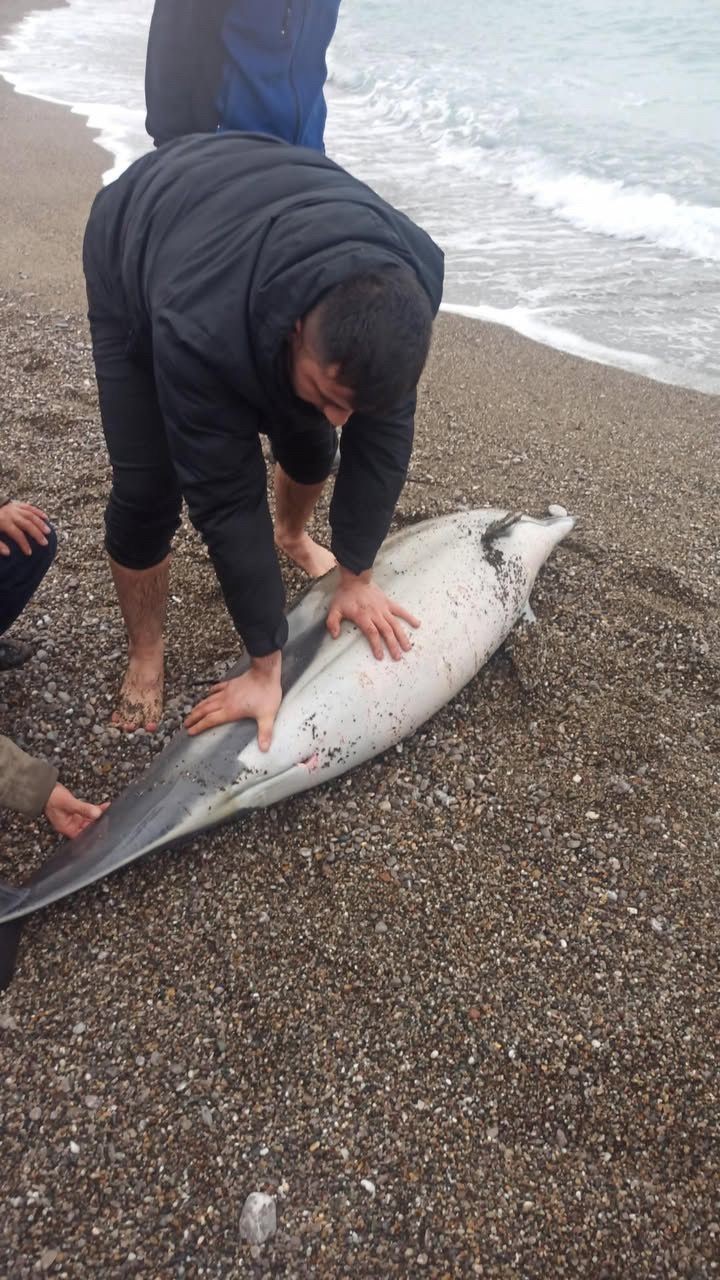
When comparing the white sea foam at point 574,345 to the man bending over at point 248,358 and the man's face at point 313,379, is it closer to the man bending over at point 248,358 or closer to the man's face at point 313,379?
the man bending over at point 248,358

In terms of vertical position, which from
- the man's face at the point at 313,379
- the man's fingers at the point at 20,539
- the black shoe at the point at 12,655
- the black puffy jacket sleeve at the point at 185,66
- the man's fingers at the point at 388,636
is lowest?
the black shoe at the point at 12,655

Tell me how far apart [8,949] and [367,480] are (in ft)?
5.54

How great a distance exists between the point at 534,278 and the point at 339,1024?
681 centimetres

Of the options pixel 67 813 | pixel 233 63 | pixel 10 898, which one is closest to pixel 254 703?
pixel 67 813

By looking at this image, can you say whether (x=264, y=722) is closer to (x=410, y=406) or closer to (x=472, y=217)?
(x=410, y=406)

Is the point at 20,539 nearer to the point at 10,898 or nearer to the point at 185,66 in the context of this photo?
the point at 10,898

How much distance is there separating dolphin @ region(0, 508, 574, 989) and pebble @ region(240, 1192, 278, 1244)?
2.95 feet

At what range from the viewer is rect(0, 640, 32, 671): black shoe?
338 cm

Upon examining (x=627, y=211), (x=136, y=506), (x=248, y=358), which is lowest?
(x=627, y=211)

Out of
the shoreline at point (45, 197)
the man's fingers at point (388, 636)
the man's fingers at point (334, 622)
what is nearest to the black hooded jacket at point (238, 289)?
the man's fingers at point (334, 622)

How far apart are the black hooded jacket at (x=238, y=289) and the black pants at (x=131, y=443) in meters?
0.06

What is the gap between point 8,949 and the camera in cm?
255

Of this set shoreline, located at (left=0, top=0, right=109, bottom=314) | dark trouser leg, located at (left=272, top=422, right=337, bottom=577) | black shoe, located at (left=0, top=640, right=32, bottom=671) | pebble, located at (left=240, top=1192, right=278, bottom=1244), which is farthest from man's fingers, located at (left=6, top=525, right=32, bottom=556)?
shoreline, located at (left=0, top=0, right=109, bottom=314)

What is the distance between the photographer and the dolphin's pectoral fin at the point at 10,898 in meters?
2.53
